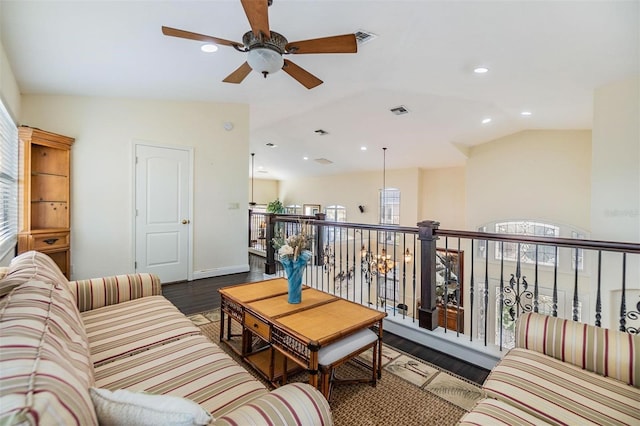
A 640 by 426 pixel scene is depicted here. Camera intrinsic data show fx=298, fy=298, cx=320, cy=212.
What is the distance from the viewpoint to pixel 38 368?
2.27ft

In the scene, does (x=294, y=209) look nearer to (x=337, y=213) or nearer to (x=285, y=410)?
(x=337, y=213)

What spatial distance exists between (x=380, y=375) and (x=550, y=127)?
6.10 metres

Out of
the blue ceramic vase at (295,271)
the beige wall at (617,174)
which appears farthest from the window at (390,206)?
the blue ceramic vase at (295,271)

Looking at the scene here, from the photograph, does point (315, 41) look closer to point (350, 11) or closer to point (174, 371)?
point (350, 11)

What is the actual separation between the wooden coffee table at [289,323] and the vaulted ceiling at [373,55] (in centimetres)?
233

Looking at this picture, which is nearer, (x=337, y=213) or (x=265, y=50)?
(x=265, y=50)

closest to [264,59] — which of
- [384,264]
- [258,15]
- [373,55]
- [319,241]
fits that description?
[258,15]

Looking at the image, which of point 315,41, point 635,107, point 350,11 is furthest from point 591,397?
point 635,107

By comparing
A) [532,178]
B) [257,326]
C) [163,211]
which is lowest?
[257,326]

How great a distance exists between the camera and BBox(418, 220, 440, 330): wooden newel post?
2.69 m

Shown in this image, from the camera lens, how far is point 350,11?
2500 mm

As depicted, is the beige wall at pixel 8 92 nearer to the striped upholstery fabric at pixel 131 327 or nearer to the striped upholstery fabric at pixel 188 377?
the striped upholstery fabric at pixel 131 327

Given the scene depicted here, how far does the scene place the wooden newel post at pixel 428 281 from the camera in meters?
2.69

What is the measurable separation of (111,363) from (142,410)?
3.20 feet
